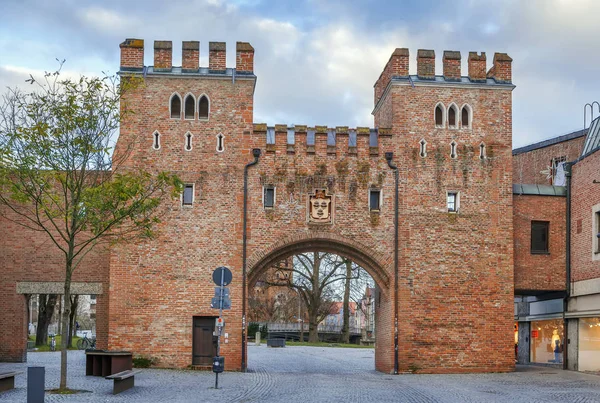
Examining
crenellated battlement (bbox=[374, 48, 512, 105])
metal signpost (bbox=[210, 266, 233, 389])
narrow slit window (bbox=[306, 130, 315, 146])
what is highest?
crenellated battlement (bbox=[374, 48, 512, 105])

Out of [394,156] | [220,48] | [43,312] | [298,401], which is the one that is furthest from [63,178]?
[43,312]

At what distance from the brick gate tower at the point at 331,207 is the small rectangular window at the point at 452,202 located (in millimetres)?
34

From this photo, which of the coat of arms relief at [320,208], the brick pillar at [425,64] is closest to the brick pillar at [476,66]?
the brick pillar at [425,64]

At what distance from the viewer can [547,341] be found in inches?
1310

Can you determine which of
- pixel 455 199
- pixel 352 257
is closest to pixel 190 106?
pixel 352 257

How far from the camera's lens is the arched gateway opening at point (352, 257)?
28125 mm

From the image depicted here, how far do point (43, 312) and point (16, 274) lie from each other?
668 inches

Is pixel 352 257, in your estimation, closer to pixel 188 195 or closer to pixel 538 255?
pixel 188 195

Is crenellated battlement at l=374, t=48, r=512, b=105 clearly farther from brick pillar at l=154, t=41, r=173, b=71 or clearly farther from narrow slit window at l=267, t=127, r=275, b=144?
brick pillar at l=154, t=41, r=173, b=71

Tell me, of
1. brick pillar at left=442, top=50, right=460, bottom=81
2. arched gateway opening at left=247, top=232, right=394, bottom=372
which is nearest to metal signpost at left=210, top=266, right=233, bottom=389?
arched gateway opening at left=247, top=232, right=394, bottom=372

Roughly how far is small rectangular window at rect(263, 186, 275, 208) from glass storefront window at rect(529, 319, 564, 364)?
11.7 meters

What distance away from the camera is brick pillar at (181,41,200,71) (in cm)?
2855

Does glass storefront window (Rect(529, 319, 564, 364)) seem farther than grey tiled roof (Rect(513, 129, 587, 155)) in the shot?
No

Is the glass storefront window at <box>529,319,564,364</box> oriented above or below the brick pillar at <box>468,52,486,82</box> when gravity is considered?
below
